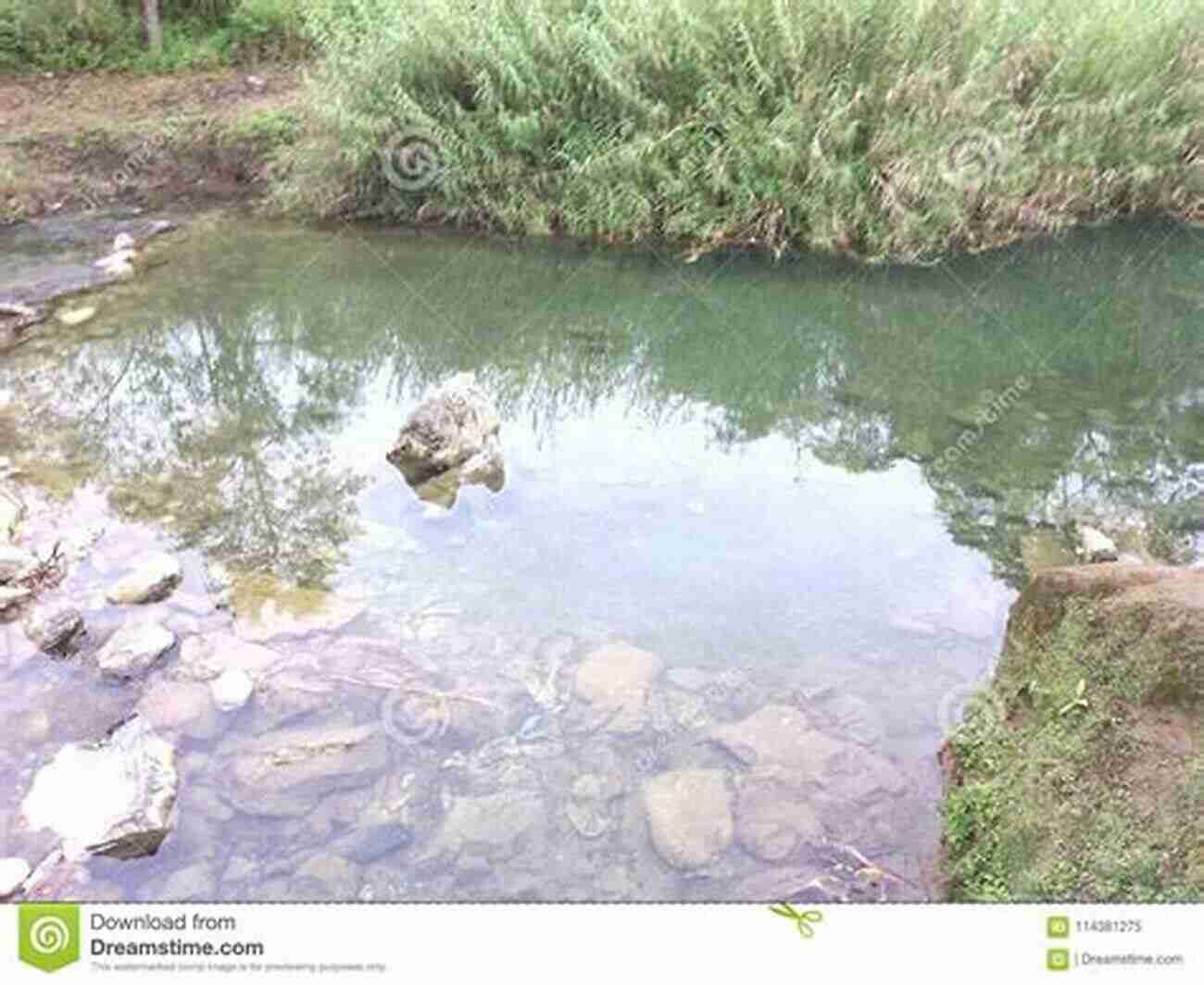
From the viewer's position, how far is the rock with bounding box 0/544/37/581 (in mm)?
6020

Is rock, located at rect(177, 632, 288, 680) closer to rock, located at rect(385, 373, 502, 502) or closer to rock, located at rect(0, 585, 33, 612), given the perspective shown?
rock, located at rect(0, 585, 33, 612)

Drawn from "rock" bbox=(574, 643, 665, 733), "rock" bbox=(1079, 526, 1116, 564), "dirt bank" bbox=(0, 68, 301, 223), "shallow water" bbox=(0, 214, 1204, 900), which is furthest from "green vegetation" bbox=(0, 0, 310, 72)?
"rock" bbox=(1079, 526, 1116, 564)

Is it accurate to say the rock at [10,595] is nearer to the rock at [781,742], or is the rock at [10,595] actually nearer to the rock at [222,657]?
the rock at [222,657]

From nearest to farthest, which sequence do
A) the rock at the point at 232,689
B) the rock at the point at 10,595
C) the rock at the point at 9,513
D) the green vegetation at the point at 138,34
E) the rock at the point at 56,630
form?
the rock at the point at 232,689 < the rock at the point at 56,630 < the rock at the point at 10,595 < the rock at the point at 9,513 < the green vegetation at the point at 138,34

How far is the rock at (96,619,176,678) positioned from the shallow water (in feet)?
0.40

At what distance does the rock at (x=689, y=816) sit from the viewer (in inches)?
176

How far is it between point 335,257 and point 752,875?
340 inches

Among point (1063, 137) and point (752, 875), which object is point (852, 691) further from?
point (1063, 137)

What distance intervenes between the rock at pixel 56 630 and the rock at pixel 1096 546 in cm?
519

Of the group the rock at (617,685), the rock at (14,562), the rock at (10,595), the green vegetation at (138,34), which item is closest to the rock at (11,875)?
the rock at (10,595)

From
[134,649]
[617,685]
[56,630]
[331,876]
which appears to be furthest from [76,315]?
[331,876]

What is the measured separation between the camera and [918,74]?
10836 millimetres
